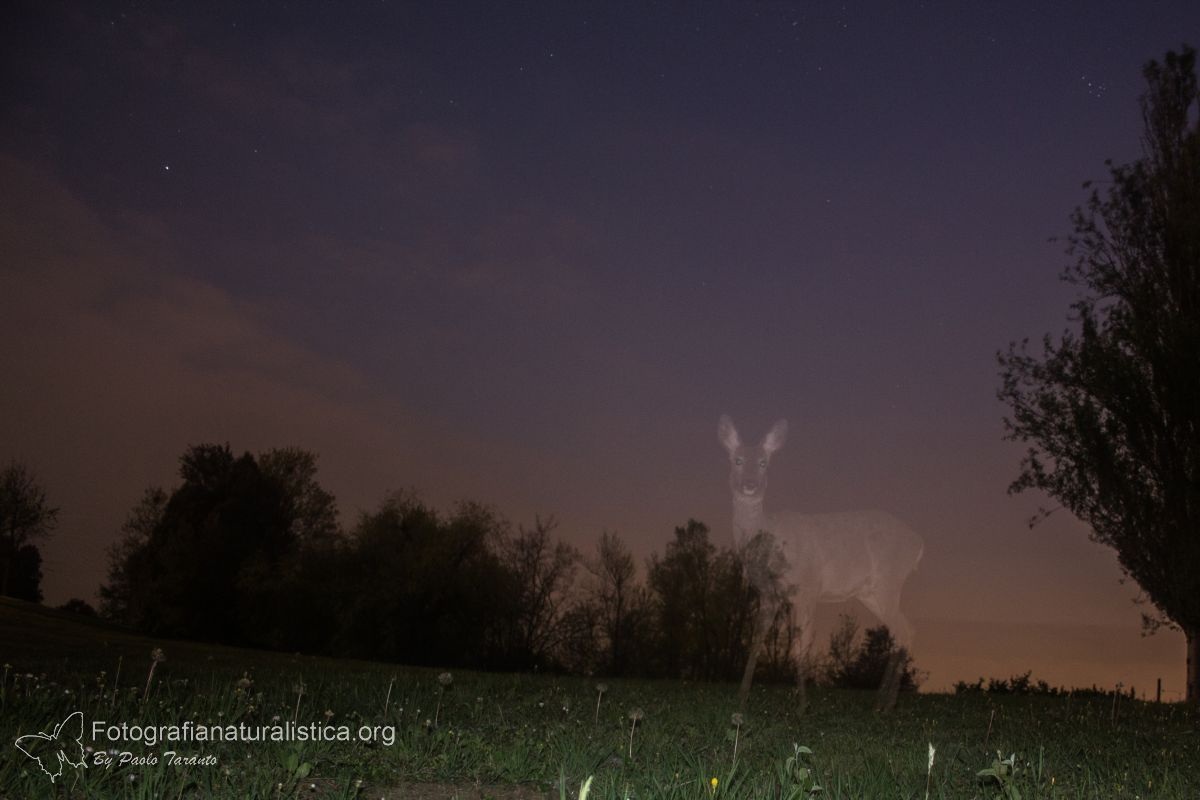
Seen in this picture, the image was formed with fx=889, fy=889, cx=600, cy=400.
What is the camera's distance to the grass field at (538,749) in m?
5.12

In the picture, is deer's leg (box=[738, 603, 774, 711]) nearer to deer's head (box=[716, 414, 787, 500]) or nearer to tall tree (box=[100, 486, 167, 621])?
deer's head (box=[716, 414, 787, 500])

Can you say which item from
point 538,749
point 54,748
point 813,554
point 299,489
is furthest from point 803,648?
point 299,489

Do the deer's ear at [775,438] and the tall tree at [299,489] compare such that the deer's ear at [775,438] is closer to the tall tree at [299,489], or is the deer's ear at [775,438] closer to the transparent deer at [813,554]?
the transparent deer at [813,554]

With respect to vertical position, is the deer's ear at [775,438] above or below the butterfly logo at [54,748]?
above

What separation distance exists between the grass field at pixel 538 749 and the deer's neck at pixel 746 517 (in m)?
2.47

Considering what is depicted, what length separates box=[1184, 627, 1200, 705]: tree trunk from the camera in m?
20.7

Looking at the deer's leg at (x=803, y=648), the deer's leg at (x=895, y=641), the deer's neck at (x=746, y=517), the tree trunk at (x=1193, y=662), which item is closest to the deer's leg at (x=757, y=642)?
the deer's leg at (x=803, y=648)

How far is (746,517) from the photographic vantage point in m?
13.0

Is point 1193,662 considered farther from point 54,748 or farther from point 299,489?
point 299,489

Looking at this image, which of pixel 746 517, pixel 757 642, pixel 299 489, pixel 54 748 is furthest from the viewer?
pixel 299 489

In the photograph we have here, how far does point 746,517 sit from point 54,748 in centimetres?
933

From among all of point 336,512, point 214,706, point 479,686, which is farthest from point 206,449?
point 214,706

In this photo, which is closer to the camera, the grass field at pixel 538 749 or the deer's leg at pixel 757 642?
the grass field at pixel 538 749

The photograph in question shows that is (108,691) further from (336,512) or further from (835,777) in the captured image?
(336,512)
